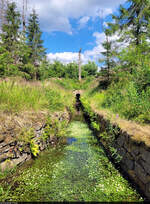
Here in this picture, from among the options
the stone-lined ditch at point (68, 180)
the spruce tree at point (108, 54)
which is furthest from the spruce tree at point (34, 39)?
the stone-lined ditch at point (68, 180)

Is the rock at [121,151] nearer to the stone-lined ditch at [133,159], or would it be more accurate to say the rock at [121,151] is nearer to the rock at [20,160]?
the stone-lined ditch at [133,159]

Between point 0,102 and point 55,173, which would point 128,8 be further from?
point 55,173

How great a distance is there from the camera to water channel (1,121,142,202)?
2162 mm

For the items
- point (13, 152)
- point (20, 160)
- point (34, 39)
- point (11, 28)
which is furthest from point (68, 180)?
point (34, 39)

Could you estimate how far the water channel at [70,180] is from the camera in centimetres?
216

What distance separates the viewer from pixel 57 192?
88.6 inches

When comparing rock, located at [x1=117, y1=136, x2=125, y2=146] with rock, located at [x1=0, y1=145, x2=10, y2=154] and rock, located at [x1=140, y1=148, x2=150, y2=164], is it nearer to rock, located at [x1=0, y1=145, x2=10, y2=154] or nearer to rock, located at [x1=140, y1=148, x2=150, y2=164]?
rock, located at [x1=140, y1=148, x2=150, y2=164]

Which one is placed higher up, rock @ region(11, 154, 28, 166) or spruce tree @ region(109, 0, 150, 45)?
spruce tree @ region(109, 0, 150, 45)

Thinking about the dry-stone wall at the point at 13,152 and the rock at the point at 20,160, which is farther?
the rock at the point at 20,160

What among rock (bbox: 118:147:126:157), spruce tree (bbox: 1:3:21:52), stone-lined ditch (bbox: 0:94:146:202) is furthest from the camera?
spruce tree (bbox: 1:3:21:52)

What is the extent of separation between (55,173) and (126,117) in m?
2.47

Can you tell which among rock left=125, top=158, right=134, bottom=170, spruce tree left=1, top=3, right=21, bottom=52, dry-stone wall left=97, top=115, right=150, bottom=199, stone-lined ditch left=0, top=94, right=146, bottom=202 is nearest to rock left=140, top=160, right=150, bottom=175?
dry-stone wall left=97, top=115, right=150, bottom=199

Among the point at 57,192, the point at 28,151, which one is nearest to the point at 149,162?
the point at 57,192

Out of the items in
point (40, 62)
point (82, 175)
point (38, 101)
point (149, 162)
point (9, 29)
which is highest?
point (9, 29)
